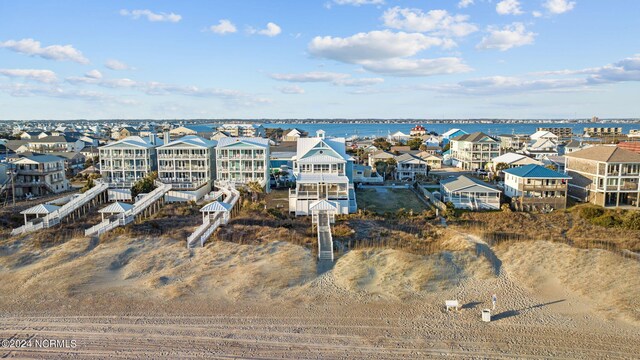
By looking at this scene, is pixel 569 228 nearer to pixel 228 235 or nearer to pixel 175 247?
pixel 228 235

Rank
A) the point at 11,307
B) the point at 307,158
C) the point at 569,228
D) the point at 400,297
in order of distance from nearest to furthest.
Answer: the point at 11,307, the point at 400,297, the point at 569,228, the point at 307,158

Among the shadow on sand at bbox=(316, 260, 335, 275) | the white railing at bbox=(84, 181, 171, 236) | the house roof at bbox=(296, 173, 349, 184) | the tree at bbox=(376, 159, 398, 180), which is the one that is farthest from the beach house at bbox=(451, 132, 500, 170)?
the shadow on sand at bbox=(316, 260, 335, 275)

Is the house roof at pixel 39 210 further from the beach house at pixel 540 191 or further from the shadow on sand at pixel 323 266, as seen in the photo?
the beach house at pixel 540 191

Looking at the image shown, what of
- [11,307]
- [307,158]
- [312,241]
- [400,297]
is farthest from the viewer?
[307,158]

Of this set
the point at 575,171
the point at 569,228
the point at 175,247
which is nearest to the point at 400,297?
the point at 175,247

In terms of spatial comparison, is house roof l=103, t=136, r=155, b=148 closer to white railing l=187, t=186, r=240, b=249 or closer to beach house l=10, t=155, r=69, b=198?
beach house l=10, t=155, r=69, b=198

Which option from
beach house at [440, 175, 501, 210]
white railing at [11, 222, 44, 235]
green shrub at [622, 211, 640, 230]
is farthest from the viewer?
beach house at [440, 175, 501, 210]
